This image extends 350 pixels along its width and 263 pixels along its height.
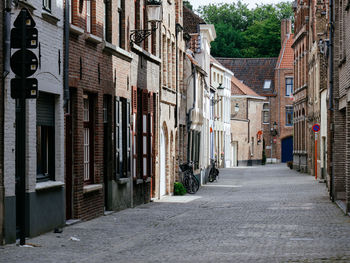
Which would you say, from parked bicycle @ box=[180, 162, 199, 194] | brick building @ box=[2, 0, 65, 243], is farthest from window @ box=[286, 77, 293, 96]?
brick building @ box=[2, 0, 65, 243]

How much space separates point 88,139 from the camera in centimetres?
1850

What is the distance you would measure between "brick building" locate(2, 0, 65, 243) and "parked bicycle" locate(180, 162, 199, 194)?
50.3 ft

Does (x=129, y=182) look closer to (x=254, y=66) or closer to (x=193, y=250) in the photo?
(x=193, y=250)

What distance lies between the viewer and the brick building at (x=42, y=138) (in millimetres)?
12977

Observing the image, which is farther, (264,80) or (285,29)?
(264,80)

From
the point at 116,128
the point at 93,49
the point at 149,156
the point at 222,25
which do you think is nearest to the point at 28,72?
the point at 93,49

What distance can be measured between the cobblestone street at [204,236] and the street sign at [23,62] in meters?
2.69

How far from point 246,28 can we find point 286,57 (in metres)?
18.4

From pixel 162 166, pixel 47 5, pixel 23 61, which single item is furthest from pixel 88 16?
pixel 162 166

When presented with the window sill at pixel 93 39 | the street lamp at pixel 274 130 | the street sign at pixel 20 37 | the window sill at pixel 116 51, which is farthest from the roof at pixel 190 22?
the street lamp at pixel 274 130

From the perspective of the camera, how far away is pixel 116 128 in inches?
802

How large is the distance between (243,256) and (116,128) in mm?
9242

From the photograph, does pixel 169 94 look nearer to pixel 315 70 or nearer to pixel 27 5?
pixel 27 5

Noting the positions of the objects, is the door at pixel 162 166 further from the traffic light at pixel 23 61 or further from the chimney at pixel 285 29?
the chimney at pixel 285 29
